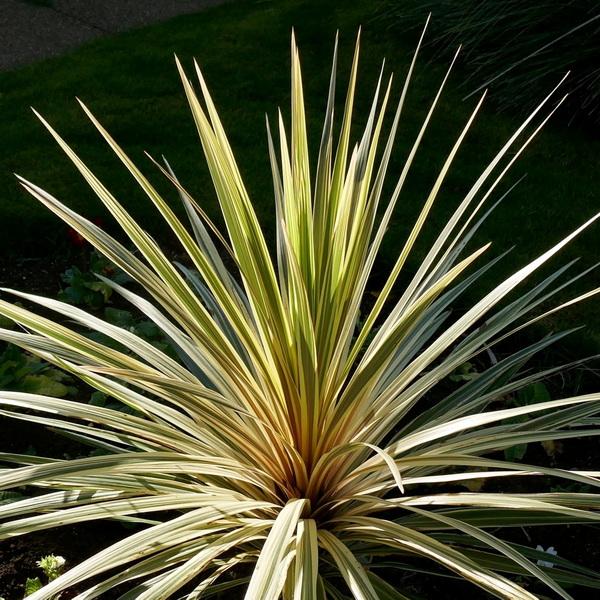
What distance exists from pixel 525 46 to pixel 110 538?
3475 millimetres

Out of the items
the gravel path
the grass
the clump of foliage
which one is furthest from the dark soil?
the gravel path

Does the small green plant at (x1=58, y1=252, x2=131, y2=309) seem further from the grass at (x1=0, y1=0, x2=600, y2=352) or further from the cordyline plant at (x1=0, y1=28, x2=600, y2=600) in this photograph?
the cordyline plant at (x1=0, y1=28, x2=600, y2=600)

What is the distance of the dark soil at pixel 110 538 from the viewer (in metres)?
1.77

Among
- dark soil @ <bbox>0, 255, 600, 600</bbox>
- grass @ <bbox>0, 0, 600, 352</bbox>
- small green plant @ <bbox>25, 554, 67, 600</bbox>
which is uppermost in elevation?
grass @ <bbox>0, 0, 600, 352</bbox>

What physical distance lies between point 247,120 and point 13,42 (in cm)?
212

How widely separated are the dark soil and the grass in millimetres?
658

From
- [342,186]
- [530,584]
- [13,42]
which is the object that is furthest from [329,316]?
[13,42]

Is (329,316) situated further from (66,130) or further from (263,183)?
(66,130)

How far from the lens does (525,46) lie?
13.3ft

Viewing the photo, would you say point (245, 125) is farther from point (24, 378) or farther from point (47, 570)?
point (47, 570)

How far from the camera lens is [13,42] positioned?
502cm

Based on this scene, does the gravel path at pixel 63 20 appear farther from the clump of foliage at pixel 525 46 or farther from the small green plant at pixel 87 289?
the small green plant at pixel 87 289

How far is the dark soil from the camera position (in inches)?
69.6

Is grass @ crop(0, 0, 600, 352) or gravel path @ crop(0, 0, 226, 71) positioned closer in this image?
grass @ crop(0, 0, 600, 352)
